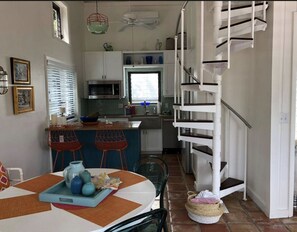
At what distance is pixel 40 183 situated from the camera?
220cm

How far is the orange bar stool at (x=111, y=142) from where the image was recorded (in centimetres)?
417

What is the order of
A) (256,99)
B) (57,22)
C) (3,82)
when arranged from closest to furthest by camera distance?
1. (3,82)
2. (256,99)
3. (57,22)

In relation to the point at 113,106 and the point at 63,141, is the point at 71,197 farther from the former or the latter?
the point at 113,106

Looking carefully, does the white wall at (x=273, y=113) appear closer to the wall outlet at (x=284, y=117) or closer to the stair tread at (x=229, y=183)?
the wall outlet at (x=284, y=117)

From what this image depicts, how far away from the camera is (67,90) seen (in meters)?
5.52

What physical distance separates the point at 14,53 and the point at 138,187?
2587 mm

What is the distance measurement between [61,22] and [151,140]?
3101 millimetres

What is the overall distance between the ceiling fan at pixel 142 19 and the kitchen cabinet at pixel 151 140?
8.27 feet

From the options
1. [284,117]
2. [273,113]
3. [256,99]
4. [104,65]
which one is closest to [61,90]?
[104,65]

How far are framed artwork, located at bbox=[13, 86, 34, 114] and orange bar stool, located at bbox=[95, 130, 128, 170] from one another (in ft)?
3.66

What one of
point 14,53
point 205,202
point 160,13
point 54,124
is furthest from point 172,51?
→ point 205,202

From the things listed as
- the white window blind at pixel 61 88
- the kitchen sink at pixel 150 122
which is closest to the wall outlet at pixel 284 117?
the kitchen sink at pixel 150 122

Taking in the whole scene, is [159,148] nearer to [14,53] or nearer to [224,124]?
[224,124]

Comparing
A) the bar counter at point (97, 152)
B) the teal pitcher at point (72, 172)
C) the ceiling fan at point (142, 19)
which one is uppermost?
the ceiling fan at point (142, 19)
